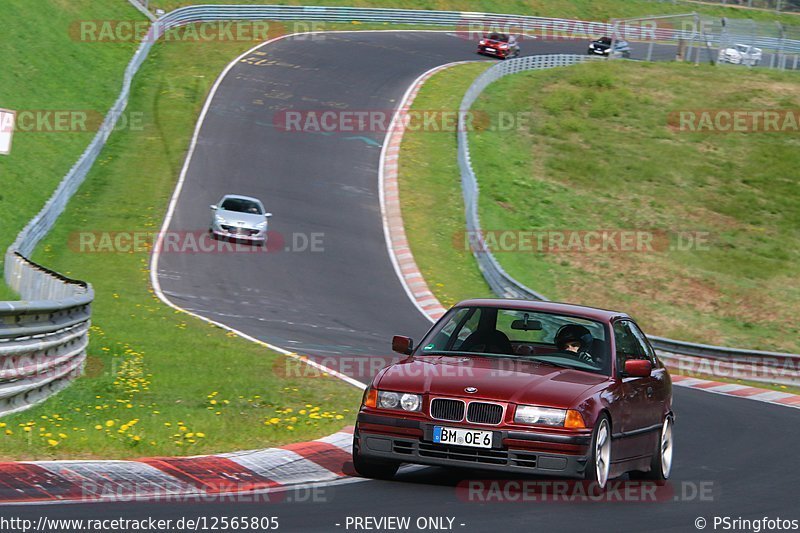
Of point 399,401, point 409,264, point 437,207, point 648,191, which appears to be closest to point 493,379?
point 399,401

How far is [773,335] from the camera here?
28.8 metres

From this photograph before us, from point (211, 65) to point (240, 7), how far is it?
9.51 meters

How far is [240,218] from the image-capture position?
1192 inches

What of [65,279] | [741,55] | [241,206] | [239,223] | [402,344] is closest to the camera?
[402,344]

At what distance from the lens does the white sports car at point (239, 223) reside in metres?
30.1

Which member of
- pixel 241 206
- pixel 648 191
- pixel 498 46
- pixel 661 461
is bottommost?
pixel 648 191

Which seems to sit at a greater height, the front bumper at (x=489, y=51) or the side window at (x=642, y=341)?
the front bumper at (x=489, y=51)

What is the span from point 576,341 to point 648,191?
3287 cm

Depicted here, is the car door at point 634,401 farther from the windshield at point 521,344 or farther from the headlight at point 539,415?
the headlight at point 539,415

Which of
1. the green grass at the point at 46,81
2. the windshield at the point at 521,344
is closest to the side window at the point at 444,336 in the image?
the windshield at the point at 521,344

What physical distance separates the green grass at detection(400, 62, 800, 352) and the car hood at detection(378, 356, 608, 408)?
59.9 ft

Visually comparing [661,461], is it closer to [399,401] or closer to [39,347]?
[399,401]

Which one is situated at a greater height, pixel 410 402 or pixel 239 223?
pixel 410 402

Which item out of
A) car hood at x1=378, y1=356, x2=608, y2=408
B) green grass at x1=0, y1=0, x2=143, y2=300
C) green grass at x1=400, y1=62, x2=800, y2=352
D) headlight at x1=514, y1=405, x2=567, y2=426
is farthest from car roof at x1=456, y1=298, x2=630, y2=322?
green grass at x1=0, y1=0, x2=143, y2=300
